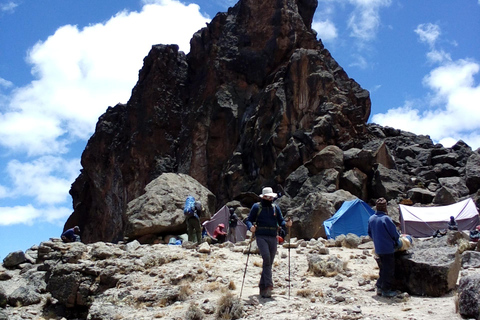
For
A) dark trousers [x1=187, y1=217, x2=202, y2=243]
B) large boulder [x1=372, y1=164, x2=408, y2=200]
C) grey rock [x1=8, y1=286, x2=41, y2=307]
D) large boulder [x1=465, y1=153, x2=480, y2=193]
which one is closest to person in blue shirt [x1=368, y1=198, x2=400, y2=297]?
dark trousers [x1=187, y1=217, x2=202, y2=243]

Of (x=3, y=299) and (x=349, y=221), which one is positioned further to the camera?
(x=349, y=221)

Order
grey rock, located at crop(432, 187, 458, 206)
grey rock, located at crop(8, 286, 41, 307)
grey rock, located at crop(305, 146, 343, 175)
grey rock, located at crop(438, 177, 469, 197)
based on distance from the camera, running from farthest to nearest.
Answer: grey rock, located at crop(438, 177, 469, 197), grey rock, located at crop(305, 146, 343, 175), grey rock, located at crop(432, 187, 458, 206), grey rock, located at crop(8, 286, 41, 307)

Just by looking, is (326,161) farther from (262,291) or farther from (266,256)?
(262,291)

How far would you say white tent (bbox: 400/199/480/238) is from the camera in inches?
1165

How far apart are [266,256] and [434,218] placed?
74.9 feet

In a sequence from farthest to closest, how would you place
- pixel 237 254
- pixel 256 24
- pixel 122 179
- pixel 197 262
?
pixel 122 179
pixel 256 24
pixel 237 254
pixel 197 262

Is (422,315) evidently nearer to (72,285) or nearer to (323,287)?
(323,287)

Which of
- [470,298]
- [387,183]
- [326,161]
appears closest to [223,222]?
[326,161]

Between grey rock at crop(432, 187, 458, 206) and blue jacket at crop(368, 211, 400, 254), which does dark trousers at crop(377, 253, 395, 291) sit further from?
grey rock at crop(432, 187, 458, 206)

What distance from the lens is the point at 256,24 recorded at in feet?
222

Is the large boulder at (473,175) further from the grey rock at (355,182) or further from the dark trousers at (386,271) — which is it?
the dark trousers at (386,271)

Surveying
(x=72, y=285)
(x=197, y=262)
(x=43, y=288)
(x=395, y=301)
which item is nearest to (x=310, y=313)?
(x=395, y=301)

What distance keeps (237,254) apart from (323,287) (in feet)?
12.9

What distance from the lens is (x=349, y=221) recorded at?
1085 inches
